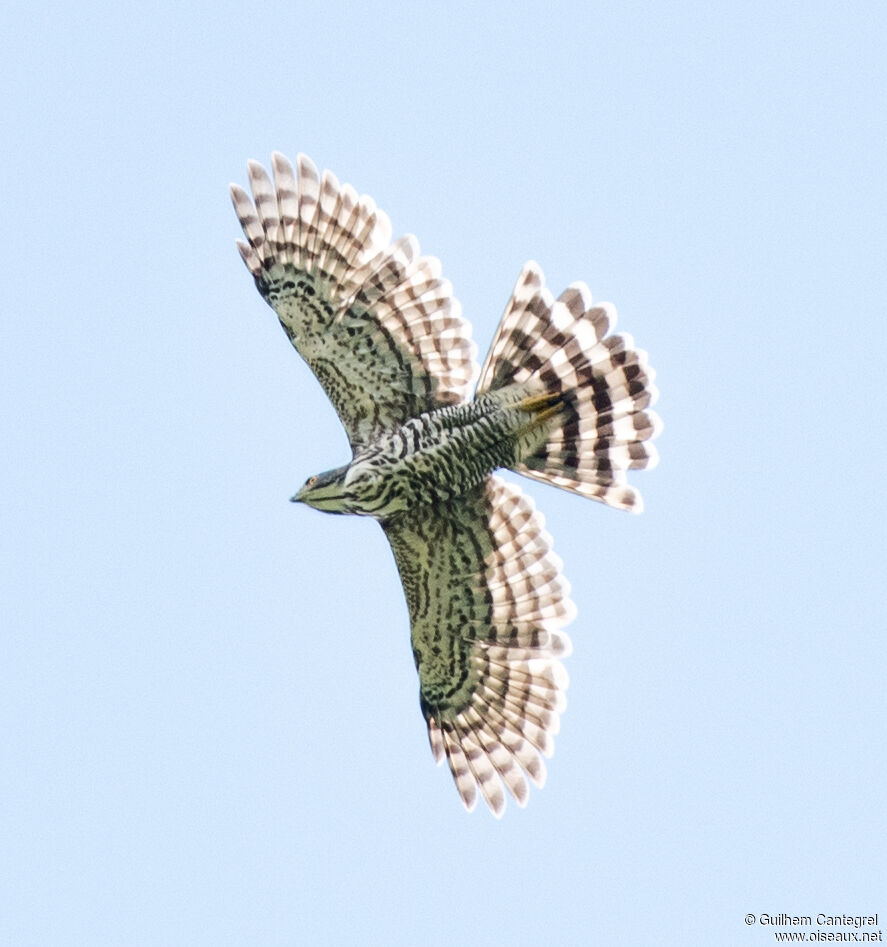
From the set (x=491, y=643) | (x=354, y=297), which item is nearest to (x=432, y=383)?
(x=354, y=297)

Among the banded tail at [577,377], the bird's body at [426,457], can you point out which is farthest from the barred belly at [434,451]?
the banded tail at [577,377]

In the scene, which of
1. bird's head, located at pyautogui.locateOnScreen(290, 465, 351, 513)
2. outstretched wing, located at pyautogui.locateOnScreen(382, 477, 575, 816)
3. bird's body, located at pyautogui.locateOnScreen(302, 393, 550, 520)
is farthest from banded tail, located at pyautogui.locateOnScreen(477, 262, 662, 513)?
bird's head, located at pyautogui.locateOnScreen(290, 465, 351, 513)

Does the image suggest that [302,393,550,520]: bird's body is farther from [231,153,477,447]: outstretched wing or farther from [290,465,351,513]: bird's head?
[231,153,477,447]: outstretched wing

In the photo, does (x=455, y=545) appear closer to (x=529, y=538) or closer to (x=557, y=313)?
(x=529, y=538)

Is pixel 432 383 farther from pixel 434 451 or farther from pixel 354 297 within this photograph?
pixel 354 297

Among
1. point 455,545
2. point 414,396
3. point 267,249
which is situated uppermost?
point 267,249

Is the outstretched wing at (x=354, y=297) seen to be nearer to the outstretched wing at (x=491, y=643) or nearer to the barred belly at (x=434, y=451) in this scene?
the barred belly at (x=434, y=451)

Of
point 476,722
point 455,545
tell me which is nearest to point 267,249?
point 455,545
